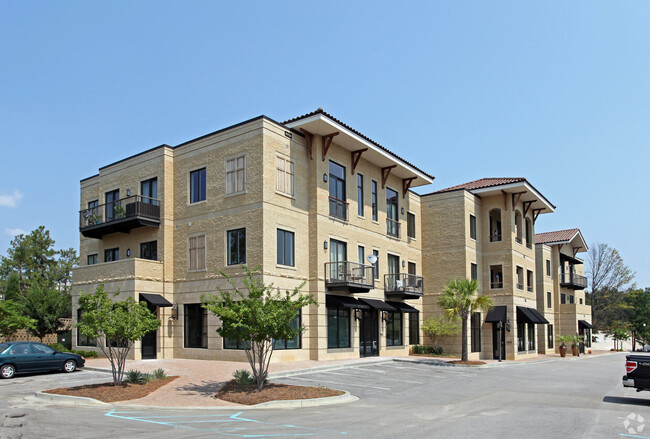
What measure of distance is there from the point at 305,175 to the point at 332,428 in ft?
58.5

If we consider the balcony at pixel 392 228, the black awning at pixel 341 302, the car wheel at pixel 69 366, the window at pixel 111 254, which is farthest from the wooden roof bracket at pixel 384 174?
the car wheel at pixel 69 366

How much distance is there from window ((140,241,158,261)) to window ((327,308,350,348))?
9331mm

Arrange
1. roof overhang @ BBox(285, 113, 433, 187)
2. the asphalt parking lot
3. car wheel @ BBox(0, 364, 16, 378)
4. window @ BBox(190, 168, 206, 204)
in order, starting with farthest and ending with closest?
1. window @ BBox(190, 168, 206, 204)
2. roof overhang @ BBox(285, 113, 433, 187)
3. car wheel @ BBox(0, 364, 16, 378)
4. the asphalt parking lot

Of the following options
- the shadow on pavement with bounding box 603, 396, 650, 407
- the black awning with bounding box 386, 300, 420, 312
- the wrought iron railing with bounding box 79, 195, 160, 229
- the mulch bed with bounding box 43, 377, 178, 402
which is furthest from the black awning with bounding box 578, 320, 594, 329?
the mulch bed with bounding box 43, 377, 178, 402

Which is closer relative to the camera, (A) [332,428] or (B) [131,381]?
(A) [332,428]

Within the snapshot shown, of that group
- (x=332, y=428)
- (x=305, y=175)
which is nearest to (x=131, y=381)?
(x=332, y=428)

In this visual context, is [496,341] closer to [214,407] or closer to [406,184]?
[406,184]

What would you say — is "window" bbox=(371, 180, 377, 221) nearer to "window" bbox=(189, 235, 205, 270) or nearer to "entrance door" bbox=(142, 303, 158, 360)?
"window" bbox=(189, 235, 205, 270)

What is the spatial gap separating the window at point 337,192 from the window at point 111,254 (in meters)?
12.3

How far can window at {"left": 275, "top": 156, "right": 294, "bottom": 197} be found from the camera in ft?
89.9

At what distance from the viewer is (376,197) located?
34.0m

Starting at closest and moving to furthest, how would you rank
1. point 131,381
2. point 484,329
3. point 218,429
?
1. point 218,429
2. point 131,381
3. point 484,329

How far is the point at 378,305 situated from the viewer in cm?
3145

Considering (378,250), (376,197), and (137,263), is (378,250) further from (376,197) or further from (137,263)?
(137,263)
